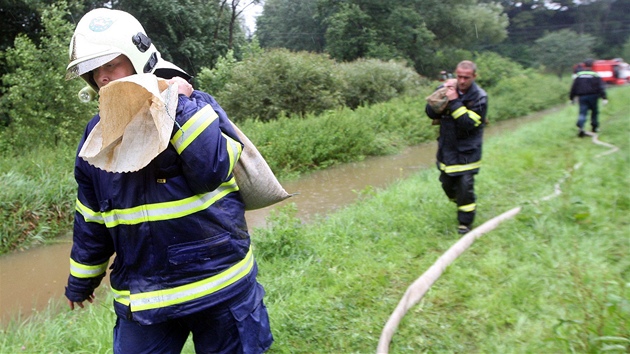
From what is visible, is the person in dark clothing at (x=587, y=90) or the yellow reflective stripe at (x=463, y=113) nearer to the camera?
the yellow reflective stripe at (x=463, y=113)

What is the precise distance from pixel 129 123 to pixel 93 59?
0.32 meters

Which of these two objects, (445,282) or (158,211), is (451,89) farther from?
(158,211)

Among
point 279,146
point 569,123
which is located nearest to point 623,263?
point 279,146

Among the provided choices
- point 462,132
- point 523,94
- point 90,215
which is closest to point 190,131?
point 90,215

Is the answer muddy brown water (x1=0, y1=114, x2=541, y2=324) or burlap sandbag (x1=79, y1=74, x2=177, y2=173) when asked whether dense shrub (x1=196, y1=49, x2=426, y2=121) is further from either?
burlap sandbag (x1=79, y1=74, x2=177, y2=173)

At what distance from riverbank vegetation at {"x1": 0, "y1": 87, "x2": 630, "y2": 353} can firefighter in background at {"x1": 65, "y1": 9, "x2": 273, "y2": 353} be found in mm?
1383

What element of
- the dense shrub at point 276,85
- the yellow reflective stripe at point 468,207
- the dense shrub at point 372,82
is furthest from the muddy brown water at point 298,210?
the dense shrub at point 372,82

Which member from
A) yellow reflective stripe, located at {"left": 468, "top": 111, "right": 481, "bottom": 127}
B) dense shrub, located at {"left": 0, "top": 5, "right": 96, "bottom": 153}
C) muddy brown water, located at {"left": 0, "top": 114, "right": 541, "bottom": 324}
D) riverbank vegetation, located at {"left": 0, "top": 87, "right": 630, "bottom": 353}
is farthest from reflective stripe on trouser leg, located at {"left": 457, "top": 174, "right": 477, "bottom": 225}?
dense shrub, located at {"left": 0, "top": 5, "right": 96, "bottom": 153}

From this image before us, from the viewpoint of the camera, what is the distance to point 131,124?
1.71m

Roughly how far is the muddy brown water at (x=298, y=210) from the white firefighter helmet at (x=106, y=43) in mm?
3661

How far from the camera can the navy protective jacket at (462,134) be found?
5.06 meters

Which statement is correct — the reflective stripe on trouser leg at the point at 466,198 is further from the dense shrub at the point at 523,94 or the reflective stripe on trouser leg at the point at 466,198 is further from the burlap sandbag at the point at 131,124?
the dense shrub at the point at 523,94

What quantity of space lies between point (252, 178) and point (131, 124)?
1.75ft

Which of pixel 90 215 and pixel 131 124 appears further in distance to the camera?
pixel 90 215
